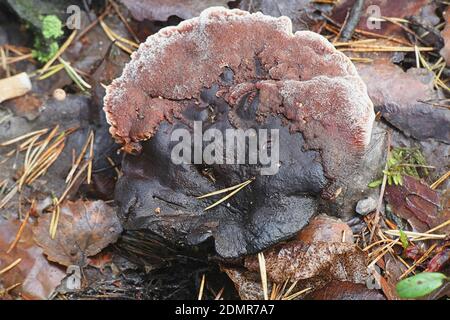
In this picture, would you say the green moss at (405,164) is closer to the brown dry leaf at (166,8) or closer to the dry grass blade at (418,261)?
the dry grass blade at (418,261)

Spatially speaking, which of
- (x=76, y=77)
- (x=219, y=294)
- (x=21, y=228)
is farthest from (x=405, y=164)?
(x=21, y=228)

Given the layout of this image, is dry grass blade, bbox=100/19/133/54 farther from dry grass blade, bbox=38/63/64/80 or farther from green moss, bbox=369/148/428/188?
green moss, bbox=369/148/428/188

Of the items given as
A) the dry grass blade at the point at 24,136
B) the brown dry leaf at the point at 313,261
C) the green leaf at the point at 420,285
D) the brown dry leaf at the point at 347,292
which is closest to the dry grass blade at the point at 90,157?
the dry grass blade at the point at 24,136

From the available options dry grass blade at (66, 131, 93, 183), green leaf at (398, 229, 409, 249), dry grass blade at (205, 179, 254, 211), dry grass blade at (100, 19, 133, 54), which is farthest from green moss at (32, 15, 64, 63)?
green leaf at (398, 229, 409, 249)

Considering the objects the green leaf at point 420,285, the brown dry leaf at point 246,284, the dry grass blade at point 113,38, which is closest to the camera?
the green leaf at point 420,285

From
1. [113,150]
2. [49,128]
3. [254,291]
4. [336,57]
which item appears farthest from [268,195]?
[49,128]

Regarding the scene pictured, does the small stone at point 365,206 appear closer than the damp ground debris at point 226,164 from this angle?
No
